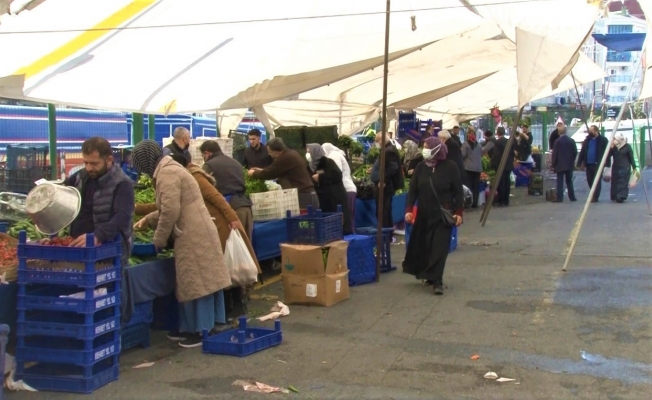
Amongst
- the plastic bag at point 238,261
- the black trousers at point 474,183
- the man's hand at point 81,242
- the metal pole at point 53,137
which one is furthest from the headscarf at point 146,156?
the black trousers at point 474,183

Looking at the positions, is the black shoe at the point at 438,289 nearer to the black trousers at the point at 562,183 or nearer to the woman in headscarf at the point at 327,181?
the woman in headscarf at the point at 327,181

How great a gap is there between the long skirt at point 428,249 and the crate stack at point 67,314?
4396 mm

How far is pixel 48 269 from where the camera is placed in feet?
19.4

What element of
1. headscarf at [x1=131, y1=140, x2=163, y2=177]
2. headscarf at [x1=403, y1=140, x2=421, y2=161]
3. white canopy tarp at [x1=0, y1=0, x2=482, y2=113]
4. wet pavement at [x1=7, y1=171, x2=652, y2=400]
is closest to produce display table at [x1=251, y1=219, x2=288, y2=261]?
wet pavement at [x1=7, y1=171, x2=652, y2=400]

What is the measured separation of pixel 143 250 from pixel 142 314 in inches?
23.4

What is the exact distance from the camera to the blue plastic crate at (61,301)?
19.0 feet

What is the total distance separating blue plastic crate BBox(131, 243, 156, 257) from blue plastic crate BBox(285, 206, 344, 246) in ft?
6.63

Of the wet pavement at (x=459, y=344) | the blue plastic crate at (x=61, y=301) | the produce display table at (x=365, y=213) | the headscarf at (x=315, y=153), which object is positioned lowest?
the wet pavement at (x=459, y=344)

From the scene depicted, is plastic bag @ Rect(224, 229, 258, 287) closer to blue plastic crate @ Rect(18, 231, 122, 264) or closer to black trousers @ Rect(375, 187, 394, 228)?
blue plastic crate @ Rect(18, 231, 122, 264)

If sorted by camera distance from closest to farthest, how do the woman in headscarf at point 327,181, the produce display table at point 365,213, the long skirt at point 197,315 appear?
the long skirt at point 197,315 → the woman in headscarf at point 327,181 → the produce display table at point 365,213

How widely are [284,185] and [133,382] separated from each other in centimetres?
521

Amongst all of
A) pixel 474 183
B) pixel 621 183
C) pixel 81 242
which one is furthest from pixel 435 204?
pixel 621 183

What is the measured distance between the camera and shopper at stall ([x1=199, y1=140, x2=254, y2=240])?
29.6ft

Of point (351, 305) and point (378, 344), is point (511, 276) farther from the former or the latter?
point (378, 344)
